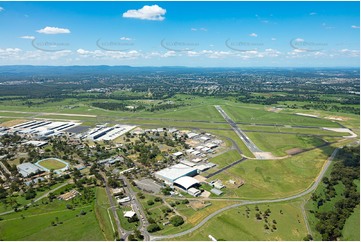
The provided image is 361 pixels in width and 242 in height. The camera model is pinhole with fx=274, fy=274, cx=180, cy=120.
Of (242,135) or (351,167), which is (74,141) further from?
(351,167)

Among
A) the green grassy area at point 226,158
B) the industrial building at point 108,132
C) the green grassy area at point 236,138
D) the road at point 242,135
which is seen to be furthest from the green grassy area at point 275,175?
the industrial building at point 108,132

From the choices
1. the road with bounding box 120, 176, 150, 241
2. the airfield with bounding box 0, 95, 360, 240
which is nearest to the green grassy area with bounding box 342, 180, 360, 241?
the airfield with bounding box 0, 95, 360, 240

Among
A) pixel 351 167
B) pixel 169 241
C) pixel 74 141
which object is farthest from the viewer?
pixel 74 141

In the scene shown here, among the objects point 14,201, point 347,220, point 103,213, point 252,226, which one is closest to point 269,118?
point 347,220

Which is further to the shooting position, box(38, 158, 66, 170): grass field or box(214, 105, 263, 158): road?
box(214, 105, 263, 158): road

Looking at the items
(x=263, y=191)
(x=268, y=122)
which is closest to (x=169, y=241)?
(x=263, y=191)

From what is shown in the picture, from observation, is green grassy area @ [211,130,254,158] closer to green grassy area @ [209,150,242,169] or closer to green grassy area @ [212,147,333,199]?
green grassy area @ [209,150,242,169]
